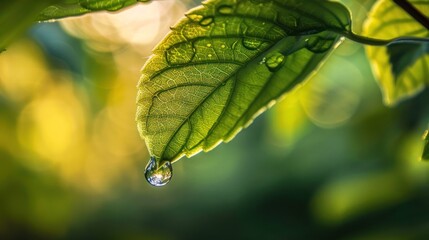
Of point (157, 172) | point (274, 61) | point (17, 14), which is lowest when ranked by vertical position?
point (157, 172)

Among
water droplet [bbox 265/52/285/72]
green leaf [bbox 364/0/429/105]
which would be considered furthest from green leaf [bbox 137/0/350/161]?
green leaf [bbox 364/0/429/105]

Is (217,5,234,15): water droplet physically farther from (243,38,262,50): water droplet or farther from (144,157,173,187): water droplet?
(144,157,173,187): water droplet

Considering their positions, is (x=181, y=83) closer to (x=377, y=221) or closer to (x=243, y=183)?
(x=377, y=221)

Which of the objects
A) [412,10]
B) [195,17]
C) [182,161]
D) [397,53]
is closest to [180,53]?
[195,17]

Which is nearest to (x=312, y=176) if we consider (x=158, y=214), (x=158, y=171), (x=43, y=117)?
(x=158, y=214)

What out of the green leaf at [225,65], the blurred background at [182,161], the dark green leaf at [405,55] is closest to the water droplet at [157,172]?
the green leaf at [225,65]

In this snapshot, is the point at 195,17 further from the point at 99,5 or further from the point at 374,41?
the point at 374,41

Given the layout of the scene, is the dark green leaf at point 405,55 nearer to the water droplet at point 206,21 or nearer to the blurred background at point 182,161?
the water droplet at point 206,21
